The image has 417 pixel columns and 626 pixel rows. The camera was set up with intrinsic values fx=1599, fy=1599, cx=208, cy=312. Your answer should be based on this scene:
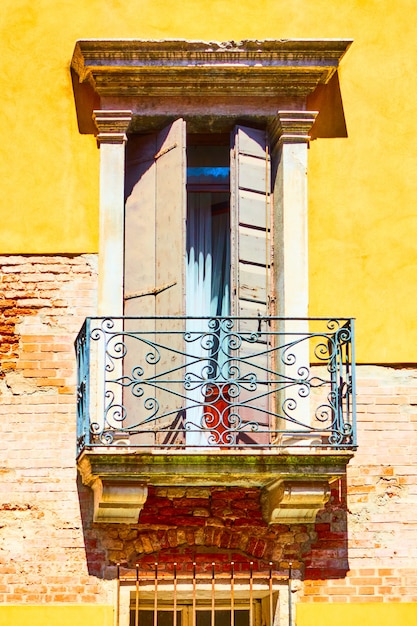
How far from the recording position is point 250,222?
1122cm

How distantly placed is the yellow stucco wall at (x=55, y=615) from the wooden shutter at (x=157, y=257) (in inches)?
47.5

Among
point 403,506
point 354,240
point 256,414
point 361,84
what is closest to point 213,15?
point 361,84

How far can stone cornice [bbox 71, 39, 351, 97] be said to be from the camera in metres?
11.1

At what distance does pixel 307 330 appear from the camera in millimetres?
11117

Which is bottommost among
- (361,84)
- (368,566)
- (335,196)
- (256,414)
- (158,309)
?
(368,566)

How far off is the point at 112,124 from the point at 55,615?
3435 mm

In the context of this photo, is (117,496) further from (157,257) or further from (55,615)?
(157,257)

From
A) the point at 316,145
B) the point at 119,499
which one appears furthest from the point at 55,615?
the point at 316,145

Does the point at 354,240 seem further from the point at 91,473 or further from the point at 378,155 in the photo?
the point at 91,473

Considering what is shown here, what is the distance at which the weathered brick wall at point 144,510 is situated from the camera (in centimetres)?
1082

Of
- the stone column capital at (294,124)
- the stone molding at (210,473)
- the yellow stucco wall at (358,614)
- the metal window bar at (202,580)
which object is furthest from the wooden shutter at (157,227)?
the yellow stucco wall at (358,614)

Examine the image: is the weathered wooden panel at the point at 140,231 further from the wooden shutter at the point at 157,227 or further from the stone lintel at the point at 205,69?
the stone lintel at the point at 205,69

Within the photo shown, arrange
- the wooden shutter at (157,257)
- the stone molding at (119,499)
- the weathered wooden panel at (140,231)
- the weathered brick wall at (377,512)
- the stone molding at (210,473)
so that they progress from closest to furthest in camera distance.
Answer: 1. the stone molding at (210,473)
2. the stone molding at (119,499)
3. the weathered brick wall at (377,512)
4. the wooden shutter at (157,257)
5. the weathered wooden panel at (140,231)

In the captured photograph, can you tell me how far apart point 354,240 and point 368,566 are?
2289 mm
